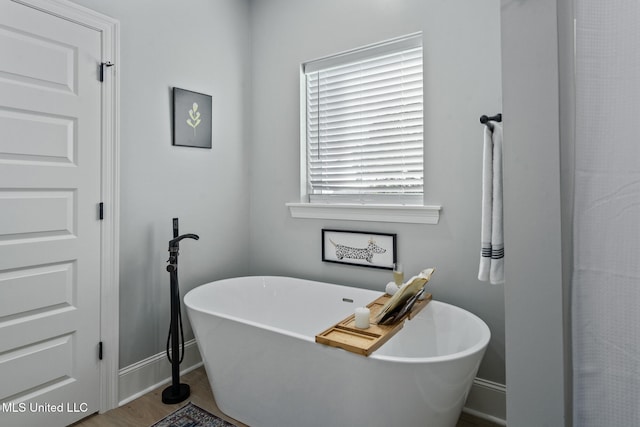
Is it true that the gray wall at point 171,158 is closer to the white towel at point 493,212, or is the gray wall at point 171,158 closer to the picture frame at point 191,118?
the picture frame at point 191,118

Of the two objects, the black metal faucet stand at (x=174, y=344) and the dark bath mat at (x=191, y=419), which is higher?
the black metal faucet stand at (x=174, y=344)

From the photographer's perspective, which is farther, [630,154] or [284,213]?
[284,213]

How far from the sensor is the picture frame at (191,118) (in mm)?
2574

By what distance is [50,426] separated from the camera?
1.98 meters

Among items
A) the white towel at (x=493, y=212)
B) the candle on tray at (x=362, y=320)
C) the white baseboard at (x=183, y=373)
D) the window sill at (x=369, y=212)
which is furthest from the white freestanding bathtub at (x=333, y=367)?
the window sill at (x=369, y=212)

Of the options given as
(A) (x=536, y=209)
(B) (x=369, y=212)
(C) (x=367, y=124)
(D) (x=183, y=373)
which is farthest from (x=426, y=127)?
(D) (x=183, y=373)

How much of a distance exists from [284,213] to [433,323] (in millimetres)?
1457

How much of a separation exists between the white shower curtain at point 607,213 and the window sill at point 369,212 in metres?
1.76

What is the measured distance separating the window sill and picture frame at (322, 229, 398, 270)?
4.4 inches

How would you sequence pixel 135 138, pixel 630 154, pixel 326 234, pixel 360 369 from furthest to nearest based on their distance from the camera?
1. pixel 326 234
2. pixel 135 138
3. pixel 360 369
4. pixel 630 154

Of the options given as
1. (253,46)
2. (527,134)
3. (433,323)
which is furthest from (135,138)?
(527,134)

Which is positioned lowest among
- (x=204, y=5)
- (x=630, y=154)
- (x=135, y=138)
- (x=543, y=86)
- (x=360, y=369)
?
(x=360, y=369)

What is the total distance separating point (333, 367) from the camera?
164cm

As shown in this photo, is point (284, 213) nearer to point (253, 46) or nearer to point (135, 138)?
point (135, 138)
